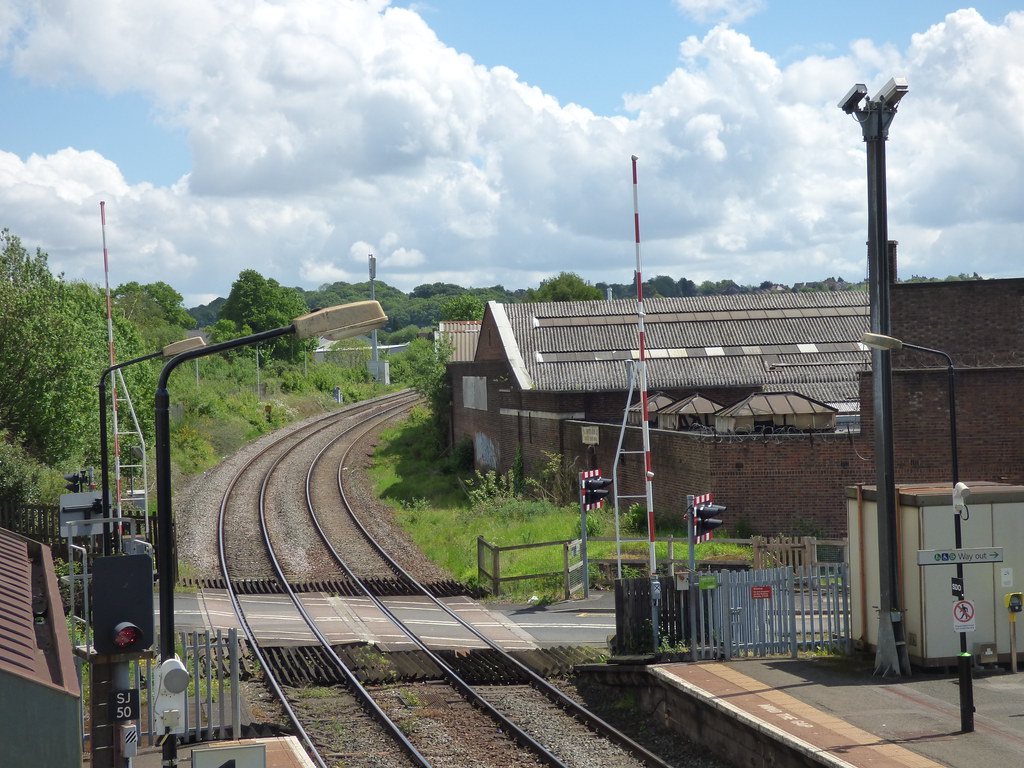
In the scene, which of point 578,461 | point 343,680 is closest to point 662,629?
point 343,680

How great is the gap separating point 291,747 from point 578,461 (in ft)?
69.2

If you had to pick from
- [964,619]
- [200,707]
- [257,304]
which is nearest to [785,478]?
[964,619]

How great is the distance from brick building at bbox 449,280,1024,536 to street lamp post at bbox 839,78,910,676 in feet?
39.4

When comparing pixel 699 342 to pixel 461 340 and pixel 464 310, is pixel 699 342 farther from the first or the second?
pixel 464 310

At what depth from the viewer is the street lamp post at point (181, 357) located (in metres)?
7.84

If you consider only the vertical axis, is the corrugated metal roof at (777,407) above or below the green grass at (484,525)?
above

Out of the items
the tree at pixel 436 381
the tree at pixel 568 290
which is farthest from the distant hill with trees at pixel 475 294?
the tree at pixel 436 381

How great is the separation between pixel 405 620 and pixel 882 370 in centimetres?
1058

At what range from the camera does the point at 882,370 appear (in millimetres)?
13219

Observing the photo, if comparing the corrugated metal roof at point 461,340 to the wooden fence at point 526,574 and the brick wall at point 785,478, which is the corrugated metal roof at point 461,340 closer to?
the brick wall at point 785,478

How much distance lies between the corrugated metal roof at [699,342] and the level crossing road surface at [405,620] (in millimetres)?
13077

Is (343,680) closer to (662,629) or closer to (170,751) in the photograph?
(662,629)

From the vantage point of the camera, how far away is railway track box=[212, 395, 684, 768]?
1247 centimetres

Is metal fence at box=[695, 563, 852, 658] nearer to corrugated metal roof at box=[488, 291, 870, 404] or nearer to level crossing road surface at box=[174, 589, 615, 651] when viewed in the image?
level crossing road surface at box=[174, 589, 615, 651]
